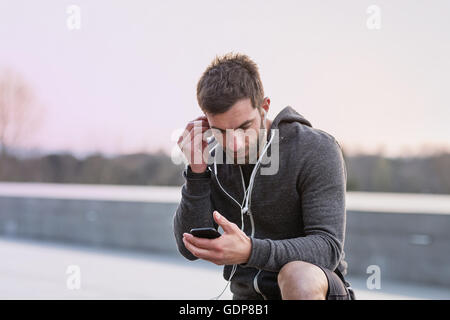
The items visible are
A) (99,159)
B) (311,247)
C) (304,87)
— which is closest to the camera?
(311,247)

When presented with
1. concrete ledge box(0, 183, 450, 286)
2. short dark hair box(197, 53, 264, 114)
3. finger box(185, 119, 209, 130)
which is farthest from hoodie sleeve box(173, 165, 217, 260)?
concrete ledge box(0, 183, 450, 286)

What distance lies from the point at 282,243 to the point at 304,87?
4423 millimetres

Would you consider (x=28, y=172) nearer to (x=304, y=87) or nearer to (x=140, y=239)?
(x=140, y=239)

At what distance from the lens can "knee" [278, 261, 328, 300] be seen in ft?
4.79

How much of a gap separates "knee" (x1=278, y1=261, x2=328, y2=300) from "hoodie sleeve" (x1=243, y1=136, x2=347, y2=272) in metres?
0.05

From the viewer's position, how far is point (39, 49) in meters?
9.07

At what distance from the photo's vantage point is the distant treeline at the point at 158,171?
7746 millimetres

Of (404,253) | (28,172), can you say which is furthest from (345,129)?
(28,172)

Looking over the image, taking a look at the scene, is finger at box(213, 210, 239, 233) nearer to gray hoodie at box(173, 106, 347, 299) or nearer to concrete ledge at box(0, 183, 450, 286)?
gray hoodie at box(173, 106, 347, 299)

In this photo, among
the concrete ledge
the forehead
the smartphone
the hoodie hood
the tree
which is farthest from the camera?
the tree

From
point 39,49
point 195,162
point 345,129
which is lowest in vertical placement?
point 345,129

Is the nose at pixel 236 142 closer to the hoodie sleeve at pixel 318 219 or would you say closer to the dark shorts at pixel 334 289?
the hoodie sleeve at pixel 318 219

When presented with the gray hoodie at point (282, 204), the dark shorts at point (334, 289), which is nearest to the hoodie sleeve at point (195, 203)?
the gray hoodie at point (282, 204)

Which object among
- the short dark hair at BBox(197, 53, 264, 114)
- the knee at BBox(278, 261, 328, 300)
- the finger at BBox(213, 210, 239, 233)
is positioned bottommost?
the knee at BBox(278, 261, 328, 300)
